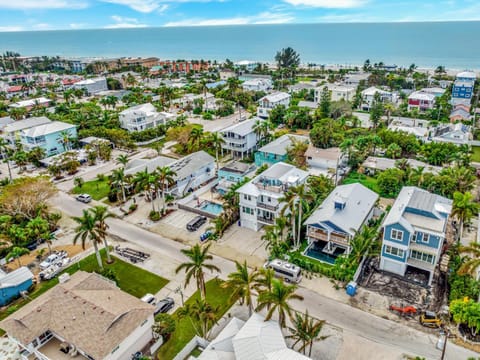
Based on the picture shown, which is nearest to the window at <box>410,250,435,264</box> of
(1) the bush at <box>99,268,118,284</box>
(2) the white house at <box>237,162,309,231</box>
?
(2) the white house at <box>237,162,309,231</box>

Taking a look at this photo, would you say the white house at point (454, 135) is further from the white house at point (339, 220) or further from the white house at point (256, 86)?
the white house at point (256, 86)

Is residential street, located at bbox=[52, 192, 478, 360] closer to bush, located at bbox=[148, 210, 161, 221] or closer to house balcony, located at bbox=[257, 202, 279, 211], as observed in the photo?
house balcony, located at bbox=[257, 202, 279, 211]

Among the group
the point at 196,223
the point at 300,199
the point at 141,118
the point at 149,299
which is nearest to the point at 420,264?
the point at 300,199

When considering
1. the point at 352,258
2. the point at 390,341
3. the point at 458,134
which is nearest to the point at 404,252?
the point at 352,258

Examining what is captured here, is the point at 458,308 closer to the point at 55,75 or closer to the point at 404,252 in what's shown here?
the point at 404,252

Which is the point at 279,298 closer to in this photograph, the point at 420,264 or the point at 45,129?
the point at 420,264
